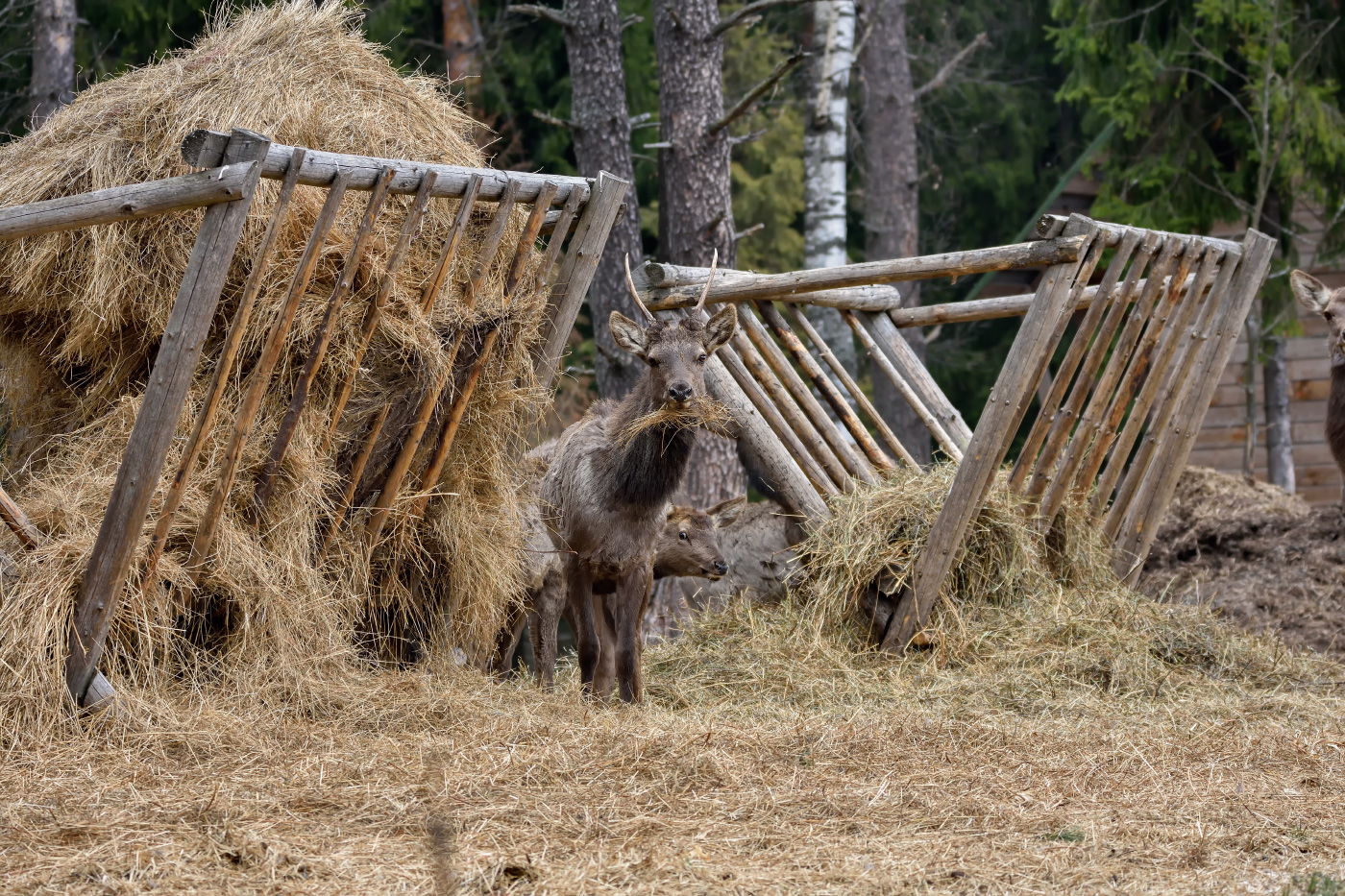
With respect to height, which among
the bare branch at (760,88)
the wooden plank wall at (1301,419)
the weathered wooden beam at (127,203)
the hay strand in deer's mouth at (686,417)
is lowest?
the wooden plank wall at (1301,419)

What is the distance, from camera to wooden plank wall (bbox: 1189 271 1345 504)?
712 inches

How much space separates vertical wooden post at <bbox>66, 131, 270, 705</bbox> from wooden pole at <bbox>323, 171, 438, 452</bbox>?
3.14 ft

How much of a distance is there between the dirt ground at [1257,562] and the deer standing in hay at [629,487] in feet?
11.6

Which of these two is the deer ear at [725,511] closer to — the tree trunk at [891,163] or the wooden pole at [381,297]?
the wooden pole at [381,297]

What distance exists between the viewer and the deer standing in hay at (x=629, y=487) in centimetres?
767

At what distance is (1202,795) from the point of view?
5.42 meters

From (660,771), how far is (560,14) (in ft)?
24.7

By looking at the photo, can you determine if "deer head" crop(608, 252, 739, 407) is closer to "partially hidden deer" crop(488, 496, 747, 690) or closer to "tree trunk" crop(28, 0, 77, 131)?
"partially hidden deer" crop(488, 496, 747, 690)

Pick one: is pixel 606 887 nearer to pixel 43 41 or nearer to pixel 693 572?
pixel 693 572

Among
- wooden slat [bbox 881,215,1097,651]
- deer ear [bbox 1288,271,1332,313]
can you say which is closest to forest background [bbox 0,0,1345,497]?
wooden slat [bbox 881,215,1097,651]

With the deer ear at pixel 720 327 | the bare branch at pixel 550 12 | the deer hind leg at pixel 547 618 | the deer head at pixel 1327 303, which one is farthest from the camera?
the bare branch at pixel 550 12

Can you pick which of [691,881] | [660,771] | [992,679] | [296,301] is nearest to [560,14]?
[296,301]

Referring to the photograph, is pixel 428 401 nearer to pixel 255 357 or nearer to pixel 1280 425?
pixel 255 357

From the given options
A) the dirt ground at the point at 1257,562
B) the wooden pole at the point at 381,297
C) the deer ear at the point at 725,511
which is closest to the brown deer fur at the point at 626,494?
the wooden pole at the point at 381,297
